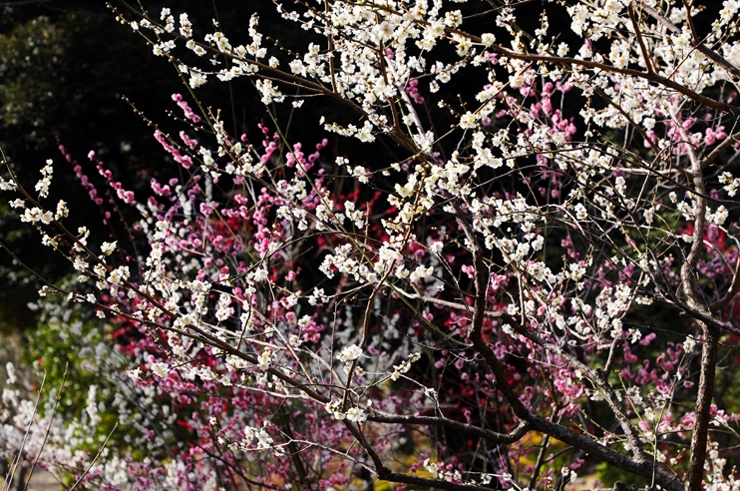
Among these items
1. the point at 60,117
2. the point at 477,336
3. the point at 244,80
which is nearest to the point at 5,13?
the point at 60,117

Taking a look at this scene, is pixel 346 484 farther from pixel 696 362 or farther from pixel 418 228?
pixel 696 362

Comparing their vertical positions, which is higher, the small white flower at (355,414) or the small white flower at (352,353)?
the small white flower at (352,353)

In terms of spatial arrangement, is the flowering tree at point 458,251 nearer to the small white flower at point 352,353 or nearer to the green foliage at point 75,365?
the small white flower at point 352,353

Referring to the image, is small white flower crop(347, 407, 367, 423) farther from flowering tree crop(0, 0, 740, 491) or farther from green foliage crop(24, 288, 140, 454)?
green foliage crop(24, 288, 140, 454)

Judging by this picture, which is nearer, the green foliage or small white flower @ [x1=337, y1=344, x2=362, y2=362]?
small white flower @ [x1=337, y1=344, x2=362, y2=362]

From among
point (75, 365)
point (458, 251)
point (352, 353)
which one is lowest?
point (75, 365)

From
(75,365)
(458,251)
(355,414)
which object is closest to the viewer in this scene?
(355,414)

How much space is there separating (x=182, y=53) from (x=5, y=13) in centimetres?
244

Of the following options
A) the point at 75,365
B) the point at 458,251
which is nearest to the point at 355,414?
the point at 458,251

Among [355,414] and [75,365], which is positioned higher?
[355,414]

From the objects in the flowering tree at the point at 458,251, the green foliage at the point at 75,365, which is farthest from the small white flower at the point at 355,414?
the green foliage at the point at 75,365

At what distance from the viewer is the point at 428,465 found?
8.87ft

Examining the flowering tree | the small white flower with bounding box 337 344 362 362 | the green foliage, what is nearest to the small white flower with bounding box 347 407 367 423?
the flowering tree

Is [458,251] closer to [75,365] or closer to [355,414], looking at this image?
[75,365]
